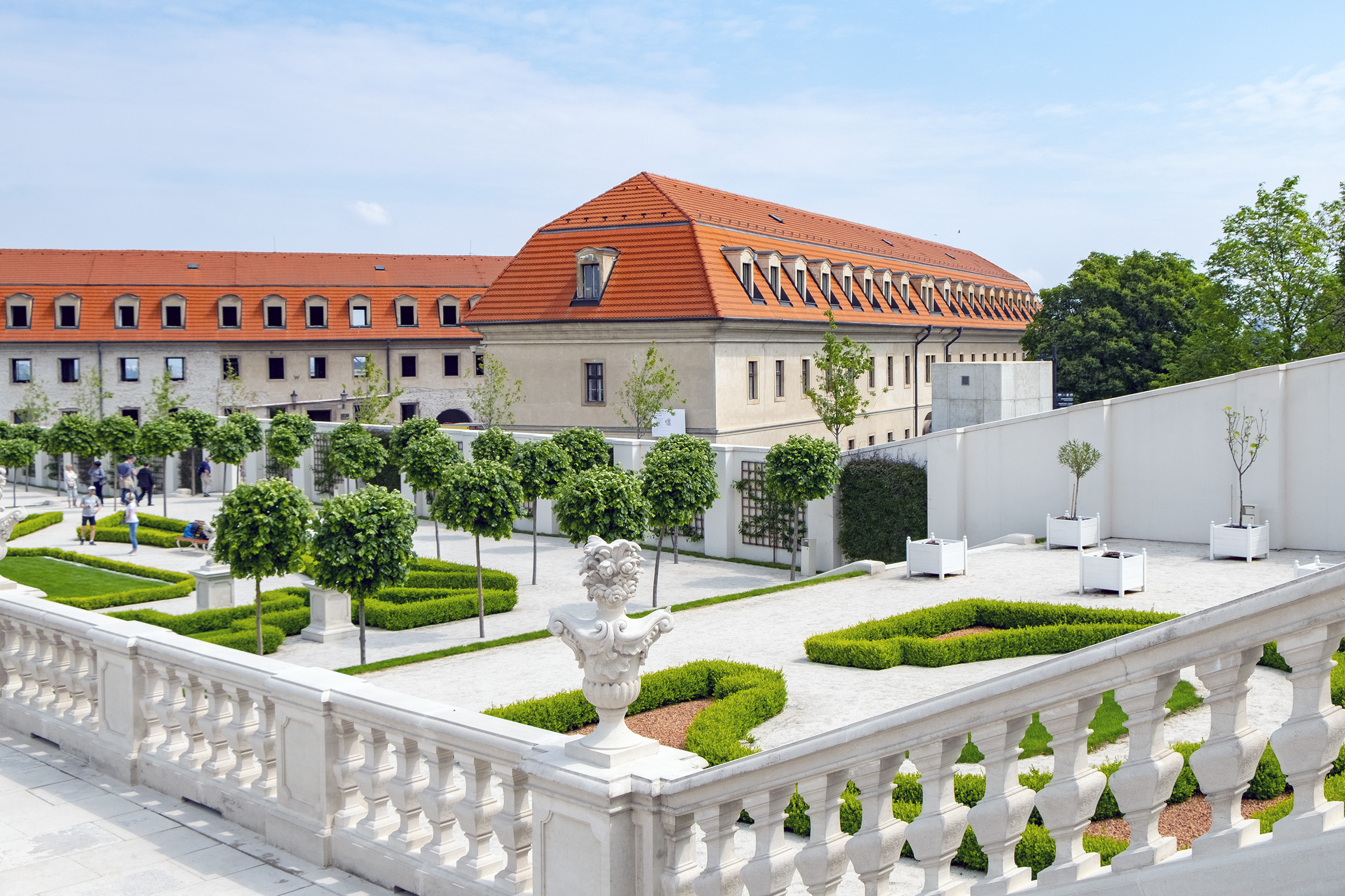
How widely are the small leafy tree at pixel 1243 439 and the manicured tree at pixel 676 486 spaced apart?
10272 mm

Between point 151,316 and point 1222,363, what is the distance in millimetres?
48686

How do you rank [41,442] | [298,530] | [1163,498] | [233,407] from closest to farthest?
[298,530], [1163,498], [41,442], [233,407]

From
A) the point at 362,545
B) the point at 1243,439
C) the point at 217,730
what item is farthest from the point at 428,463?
the point at 217,730

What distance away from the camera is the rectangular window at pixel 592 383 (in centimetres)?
4016

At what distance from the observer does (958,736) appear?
386 centimetres

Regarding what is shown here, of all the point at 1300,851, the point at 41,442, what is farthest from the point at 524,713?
the point at 41,442

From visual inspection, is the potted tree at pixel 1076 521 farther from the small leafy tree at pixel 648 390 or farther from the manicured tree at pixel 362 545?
the small leafy tree at pixel 648 390

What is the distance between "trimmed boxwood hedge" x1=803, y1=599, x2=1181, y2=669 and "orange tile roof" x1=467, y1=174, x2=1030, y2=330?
72.3 ft

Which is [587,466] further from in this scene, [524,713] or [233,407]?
[233,407]

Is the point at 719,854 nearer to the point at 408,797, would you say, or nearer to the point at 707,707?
the point at 408,797

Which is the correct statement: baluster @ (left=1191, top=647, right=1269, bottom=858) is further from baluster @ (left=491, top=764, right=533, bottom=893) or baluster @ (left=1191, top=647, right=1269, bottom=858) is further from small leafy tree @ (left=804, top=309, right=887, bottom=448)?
small leafy tree @ (left=804, top=309, right=887, bottom=448)

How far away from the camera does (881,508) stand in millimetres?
24422

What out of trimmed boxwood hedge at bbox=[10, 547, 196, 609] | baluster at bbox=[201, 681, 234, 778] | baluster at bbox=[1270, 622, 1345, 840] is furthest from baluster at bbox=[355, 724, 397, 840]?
trimmed boxwood hedge at bbox=[10, 547, 196, 609]

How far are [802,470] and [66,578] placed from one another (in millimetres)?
16192
